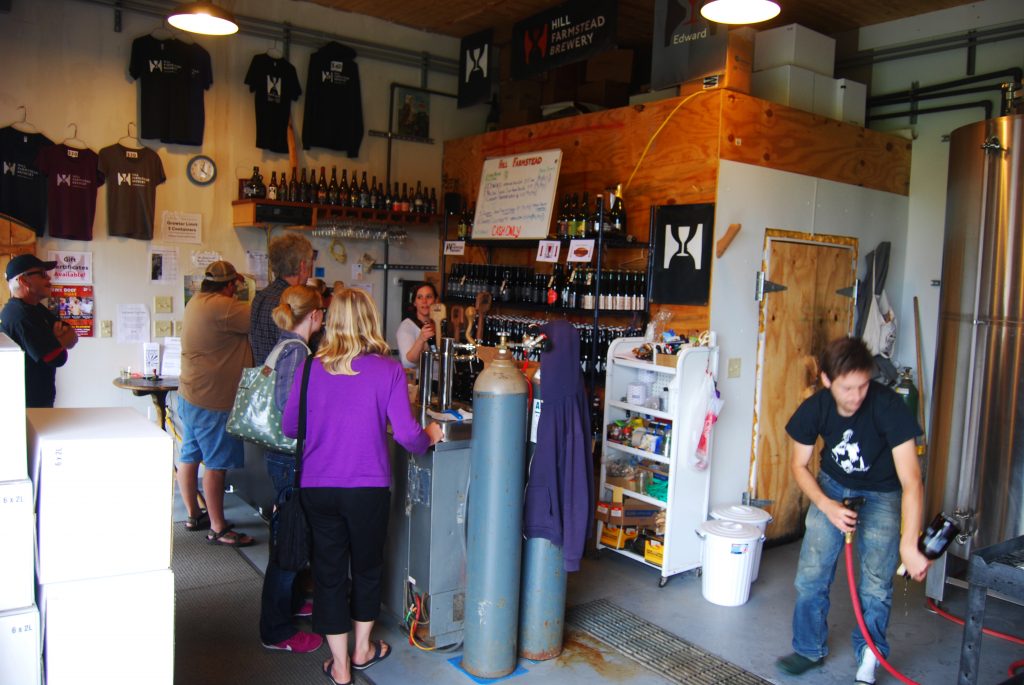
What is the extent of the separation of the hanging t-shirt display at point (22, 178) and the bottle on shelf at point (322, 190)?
5.98 ft

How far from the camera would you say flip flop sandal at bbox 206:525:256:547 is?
4954 mm

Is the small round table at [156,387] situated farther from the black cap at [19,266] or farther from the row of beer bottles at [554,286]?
the row of beer bottles at [554,286]

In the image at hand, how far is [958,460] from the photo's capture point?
4.51 m

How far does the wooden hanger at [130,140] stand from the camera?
577cm

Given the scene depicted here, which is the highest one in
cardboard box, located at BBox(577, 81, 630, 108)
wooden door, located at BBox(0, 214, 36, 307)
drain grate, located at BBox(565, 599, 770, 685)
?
cardboard box, located at BBox(577, 81, 630, 108)

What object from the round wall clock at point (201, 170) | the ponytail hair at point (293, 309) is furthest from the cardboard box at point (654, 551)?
the round wall clock at point (201, 170)

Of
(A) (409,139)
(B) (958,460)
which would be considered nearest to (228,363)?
(A) (409,139)

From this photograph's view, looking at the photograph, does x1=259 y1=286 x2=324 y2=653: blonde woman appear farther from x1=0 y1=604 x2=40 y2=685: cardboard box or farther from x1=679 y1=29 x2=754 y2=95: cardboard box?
x1=679 y1=29 x2=754 y2=95: cardboard box

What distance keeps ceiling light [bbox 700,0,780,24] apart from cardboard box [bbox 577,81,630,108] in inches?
96.0

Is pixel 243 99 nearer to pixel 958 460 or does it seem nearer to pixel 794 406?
pixel 794 406

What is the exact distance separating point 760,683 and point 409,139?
5199mm

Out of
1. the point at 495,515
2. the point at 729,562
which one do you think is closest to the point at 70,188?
the point at 495,515

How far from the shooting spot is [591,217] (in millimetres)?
5562

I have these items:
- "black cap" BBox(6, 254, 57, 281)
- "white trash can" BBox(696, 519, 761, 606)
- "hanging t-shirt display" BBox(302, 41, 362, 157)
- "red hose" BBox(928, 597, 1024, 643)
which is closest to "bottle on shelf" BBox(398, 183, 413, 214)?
"hanging t-shirt display" BBox(302, 41, 362, 157)
